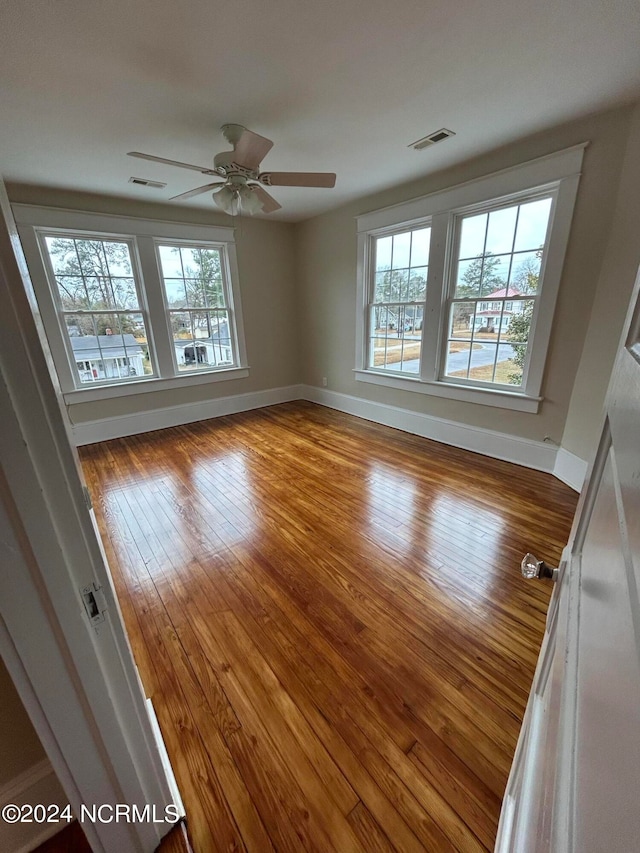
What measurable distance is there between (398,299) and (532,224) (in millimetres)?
1426

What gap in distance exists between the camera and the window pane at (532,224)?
8.82 ft

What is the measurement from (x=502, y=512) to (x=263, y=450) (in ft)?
7.63

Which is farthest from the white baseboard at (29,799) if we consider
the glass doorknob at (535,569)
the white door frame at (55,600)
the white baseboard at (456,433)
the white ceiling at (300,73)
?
the white baseboard at (456,433)

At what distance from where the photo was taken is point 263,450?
12.0ft

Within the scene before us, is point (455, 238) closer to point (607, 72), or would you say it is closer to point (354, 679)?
point (607, 72)

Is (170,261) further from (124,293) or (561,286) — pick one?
(561,286)

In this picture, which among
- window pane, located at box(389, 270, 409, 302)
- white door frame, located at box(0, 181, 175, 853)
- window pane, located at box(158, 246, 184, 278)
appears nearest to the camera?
white door frame, located at box(0, 181, 175, 853)

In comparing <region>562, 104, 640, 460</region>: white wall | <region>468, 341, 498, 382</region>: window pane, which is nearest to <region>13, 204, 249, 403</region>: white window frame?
<region>468, 341, 498, 382</region>: window pane

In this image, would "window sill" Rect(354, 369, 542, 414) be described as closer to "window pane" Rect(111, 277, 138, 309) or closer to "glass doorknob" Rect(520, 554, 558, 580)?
"glass doorknob" Rect(520, 554, 558, 580)

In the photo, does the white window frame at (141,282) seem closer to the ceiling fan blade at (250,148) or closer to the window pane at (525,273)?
the ceiling fan blade at (250,148)

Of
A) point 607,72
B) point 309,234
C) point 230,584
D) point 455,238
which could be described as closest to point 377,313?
point 455,238

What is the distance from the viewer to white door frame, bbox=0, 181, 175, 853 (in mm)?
517

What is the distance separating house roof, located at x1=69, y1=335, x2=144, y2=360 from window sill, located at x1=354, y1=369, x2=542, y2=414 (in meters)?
2.89

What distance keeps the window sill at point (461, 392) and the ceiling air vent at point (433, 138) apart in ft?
6.78
